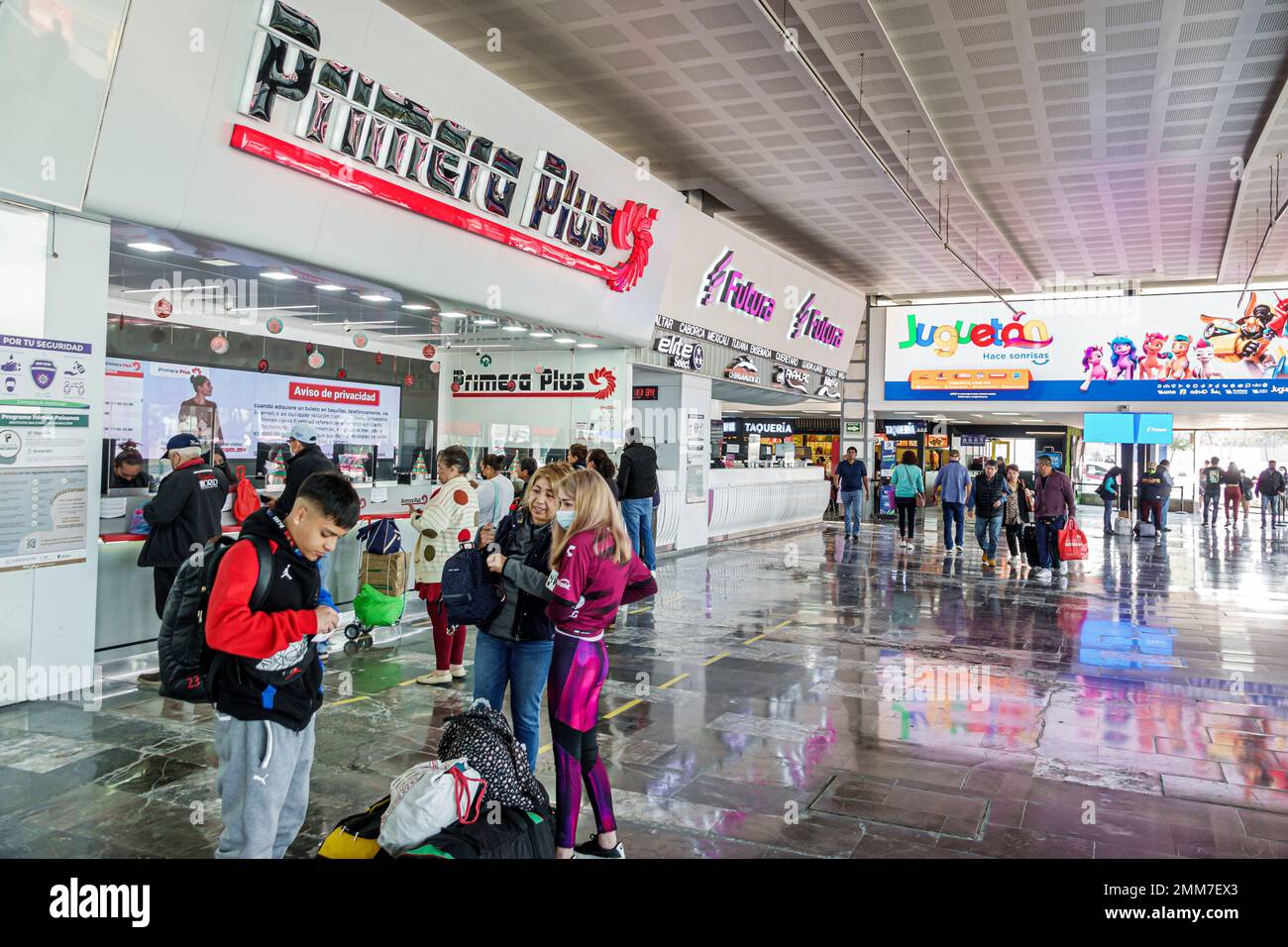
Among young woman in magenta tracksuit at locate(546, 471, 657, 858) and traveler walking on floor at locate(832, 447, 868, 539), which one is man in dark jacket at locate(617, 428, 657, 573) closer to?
young woman in magenta tracksuit at locate(546, 471, 657, 858)

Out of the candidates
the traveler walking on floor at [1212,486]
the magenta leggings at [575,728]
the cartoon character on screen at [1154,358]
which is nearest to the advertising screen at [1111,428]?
the cartoon character on screen at [1154,358]

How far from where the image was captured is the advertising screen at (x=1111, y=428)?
2031 cm

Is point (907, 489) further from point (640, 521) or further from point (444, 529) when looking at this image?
point (444, 529)

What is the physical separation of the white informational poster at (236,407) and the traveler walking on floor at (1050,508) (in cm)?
859

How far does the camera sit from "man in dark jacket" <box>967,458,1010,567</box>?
1265 cm

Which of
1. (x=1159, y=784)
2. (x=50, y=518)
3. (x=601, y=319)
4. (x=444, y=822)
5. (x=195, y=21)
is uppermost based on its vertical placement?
(x=195, y=21)

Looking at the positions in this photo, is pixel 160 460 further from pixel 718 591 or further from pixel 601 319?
pixel 718 591

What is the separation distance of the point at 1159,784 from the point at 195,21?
679 cm

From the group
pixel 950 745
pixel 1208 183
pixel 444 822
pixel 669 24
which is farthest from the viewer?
pixel 1208 183

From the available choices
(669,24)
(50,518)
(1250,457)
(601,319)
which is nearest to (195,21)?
(50,518)

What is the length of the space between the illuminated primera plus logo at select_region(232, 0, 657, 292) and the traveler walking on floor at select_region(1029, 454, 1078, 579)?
6503mm

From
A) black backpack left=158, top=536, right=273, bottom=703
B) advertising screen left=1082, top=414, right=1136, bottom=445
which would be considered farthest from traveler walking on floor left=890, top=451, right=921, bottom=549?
black backpack left=158, top=536, right=273, bottom=703

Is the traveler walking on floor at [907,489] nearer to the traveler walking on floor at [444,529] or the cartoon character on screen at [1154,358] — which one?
the cartoon character on screen at [1154,358]
